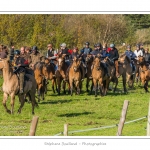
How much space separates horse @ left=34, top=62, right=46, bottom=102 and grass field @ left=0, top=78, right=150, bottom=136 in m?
0.51

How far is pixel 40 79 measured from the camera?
102ft

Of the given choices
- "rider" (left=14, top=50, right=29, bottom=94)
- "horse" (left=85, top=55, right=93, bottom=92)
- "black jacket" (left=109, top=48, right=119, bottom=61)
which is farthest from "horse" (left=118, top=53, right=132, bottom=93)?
"rider" (left=14, top=50, right=29, bottom=94)

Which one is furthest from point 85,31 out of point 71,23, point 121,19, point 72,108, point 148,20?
point 72,108

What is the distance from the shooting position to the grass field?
18625 millimetres

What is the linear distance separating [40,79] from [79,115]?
8.20 m

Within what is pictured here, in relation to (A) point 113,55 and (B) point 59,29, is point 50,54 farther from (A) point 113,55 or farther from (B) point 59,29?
(B) point 59,29

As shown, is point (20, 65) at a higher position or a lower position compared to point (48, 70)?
higher

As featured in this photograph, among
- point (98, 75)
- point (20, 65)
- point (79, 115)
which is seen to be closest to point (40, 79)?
point (98, 75)

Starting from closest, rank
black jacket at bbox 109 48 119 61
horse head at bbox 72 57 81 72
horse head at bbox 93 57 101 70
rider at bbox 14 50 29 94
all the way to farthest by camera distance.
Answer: rider at bbox 14 50 29 94 → horse head at bbox 93 57 101 70 → horse head at bbox 72 57 81 72 → black jacket at bbox 109 48 119 61

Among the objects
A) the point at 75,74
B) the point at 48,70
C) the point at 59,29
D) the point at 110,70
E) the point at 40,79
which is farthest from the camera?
the point at 59,29

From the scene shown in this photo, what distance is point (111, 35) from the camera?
48531 mm

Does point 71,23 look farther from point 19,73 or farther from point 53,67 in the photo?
point 19,73

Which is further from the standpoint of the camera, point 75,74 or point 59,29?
point 59,29

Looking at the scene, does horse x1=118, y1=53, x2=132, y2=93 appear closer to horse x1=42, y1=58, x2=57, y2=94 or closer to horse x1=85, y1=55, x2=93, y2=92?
horse x1=85, y1=55, x2=93, y2=92
